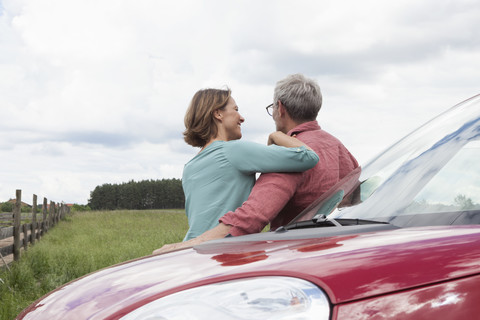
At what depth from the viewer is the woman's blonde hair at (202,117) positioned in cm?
328

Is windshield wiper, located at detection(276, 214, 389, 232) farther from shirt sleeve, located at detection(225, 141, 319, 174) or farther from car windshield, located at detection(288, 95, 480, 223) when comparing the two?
shirt sleeve, located at detection(225, 141, 319, 174)

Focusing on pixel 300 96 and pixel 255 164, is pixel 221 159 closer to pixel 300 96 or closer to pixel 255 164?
pixel 255 164

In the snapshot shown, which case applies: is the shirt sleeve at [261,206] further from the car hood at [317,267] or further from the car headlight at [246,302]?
the car headlight at [246,302]

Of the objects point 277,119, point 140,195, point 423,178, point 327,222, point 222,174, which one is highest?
point 140,195

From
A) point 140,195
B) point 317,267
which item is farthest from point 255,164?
point 140,195

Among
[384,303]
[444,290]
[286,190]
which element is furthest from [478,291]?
[286,190]

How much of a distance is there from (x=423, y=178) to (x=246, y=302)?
2.95ft

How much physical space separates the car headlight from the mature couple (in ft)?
3.96

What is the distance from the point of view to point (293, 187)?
2895 mm

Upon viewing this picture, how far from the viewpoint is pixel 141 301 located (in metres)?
1.37

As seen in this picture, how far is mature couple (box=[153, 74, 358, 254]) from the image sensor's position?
108 inches

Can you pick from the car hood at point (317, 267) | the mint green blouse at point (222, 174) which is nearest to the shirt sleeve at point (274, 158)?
the mint green blouse at point (222, 174)

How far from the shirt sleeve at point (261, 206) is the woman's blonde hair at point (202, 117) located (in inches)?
23.1

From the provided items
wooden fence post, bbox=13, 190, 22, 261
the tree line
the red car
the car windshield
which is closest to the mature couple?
the car windshield
